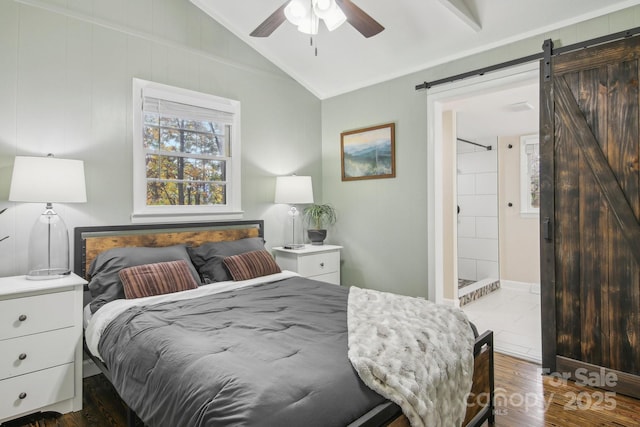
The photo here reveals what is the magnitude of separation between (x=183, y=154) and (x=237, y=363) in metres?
2.49

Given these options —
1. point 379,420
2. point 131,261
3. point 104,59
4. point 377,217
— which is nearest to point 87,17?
point 104,59

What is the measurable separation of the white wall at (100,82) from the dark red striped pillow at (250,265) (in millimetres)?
819

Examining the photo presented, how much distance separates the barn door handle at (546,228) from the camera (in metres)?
2.76

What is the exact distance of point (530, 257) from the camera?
5.49 m

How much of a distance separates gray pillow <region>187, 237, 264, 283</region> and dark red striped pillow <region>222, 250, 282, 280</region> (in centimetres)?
7

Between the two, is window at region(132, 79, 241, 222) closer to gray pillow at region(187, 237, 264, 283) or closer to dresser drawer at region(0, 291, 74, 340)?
gray pillow at region(187, 237, 264, 283)

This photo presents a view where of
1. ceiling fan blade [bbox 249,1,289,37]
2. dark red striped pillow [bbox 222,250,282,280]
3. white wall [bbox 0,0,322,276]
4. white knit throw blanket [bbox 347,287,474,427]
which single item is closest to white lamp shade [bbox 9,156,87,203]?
white wall [bbox 0,0,322,276]

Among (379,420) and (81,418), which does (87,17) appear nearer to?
(81,418)

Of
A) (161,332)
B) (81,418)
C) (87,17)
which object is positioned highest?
(87,17)

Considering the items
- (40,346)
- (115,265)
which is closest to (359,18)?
(115,265)

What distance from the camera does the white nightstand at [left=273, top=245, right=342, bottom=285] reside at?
12.8 feet

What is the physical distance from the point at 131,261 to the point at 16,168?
901mm

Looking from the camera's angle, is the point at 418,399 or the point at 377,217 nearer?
the point at 418,399

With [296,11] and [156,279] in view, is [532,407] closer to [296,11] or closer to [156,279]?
[156,279]
